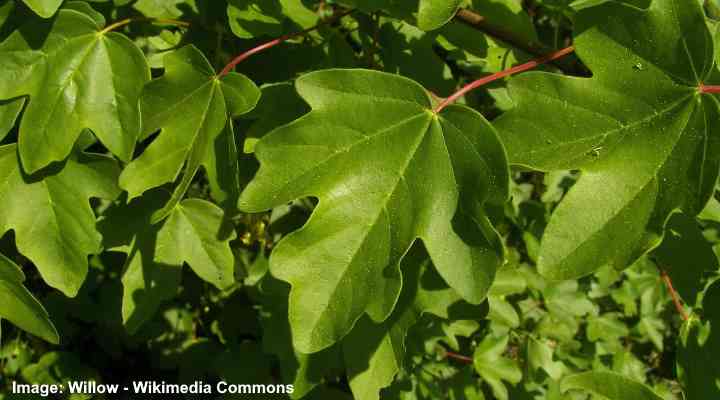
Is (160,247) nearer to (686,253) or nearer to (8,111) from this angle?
(8,111)

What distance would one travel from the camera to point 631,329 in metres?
3.65

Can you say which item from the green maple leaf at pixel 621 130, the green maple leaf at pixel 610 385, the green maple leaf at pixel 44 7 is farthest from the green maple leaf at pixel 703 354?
the green maple leaf at pixel 44 7

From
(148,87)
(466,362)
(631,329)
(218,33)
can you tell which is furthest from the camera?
(631,329)

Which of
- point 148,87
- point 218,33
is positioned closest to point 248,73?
point 218,33

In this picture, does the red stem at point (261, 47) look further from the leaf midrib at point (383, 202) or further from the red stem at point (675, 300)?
the red stem at point (675, 300)

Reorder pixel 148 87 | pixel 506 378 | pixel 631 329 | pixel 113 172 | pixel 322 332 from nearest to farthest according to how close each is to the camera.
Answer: pixel 322 332 < pixel 148 87 < pixel 113 172 < pixel 506 378 < pixel 631 329

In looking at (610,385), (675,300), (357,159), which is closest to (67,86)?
(357,159)

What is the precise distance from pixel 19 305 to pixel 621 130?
1.40 m

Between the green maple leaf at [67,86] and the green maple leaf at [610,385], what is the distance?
125cm

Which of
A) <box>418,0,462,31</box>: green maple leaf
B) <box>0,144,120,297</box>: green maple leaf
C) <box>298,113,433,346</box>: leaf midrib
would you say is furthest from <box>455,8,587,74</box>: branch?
<box>0,144,120,297</box>: green maple leaf

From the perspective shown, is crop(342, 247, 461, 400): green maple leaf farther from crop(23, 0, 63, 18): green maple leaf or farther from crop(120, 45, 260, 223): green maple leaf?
crop(23, 0, 63, 18): green maple leaf

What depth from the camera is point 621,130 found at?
129 cm

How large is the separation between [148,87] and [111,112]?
0.12 meters

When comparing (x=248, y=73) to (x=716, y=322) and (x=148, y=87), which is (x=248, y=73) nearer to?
(x=148, y=87)
